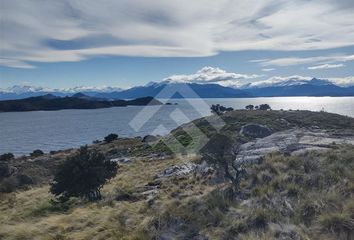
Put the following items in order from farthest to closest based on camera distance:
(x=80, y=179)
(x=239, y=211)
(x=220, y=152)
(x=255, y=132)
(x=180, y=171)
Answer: (x=255, y=132), (x=180, y=171), (x=80, y=179), (x=220, y=152), (x=239, y=211)

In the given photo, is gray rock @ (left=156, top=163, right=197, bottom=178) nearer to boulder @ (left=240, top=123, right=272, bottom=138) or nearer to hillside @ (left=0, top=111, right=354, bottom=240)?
hillside @ (left=0, top=111, right=354, bottom=240)

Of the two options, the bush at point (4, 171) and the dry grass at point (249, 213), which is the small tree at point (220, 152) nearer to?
the dry grass at point (249, 213)

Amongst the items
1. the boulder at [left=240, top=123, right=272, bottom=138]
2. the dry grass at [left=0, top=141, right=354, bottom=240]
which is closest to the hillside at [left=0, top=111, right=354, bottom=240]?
the dry grass at [left=0, top=141, right=354, bottom=240]

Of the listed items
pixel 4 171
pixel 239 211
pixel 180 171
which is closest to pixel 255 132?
pixel 180 171

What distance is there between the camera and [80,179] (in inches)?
924

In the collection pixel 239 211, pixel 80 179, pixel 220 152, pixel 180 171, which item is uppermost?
pixel 220 152

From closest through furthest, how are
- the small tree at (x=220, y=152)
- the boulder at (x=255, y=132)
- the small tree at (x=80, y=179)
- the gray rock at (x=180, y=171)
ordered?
the small tree at (x=220, y=152)
the small tree at (x=80, y=179)
the gray rock at (x=180, y=171)
the boulder at (x=255, y=132)

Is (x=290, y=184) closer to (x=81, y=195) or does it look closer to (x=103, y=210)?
(x=103, y=210)

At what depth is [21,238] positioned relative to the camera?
12547 mm

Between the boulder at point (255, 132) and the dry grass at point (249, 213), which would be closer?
the dry grass at point (249, 213)

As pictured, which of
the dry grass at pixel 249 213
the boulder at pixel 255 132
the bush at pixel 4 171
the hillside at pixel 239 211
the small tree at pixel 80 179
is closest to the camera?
the dry grass at pixel 249 213

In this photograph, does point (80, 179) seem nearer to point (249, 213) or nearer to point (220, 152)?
point (220, 152)

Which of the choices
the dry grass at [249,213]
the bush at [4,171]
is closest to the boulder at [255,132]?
the dry grass at [249,213]

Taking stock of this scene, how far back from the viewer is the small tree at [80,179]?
22.9 metres
